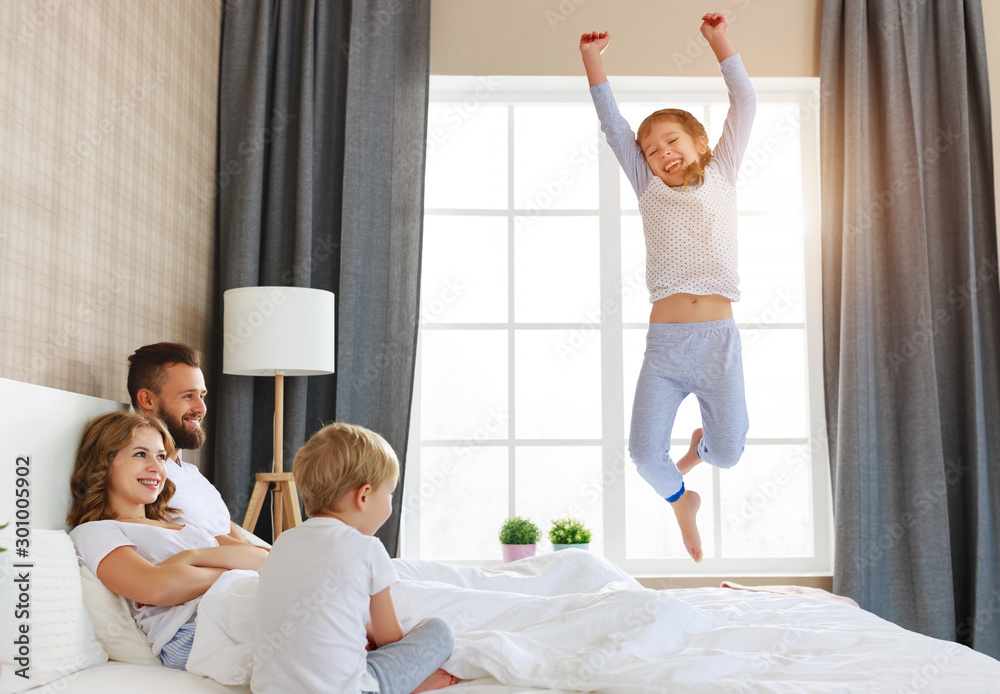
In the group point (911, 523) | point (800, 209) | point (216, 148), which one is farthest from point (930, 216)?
point (216, 148)

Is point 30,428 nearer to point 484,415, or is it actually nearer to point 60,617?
point 60,617

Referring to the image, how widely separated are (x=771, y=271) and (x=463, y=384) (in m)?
1.52

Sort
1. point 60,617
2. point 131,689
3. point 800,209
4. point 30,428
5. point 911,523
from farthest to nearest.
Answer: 1. point 800,209
2. point 911,523
3. point 30,428
4. point 60,617
5. point 131,689

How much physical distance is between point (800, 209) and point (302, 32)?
2.37 m

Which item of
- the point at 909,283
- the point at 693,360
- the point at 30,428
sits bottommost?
the point at 30,428

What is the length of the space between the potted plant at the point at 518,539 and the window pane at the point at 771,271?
139 centimetres

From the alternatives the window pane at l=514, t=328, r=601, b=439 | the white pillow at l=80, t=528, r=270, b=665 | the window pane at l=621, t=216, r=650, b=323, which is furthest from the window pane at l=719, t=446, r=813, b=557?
the white pillow at l=80, t=528, r=270, b=665

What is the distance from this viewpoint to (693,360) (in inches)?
98.1

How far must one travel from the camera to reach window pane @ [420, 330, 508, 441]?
3.67 metres

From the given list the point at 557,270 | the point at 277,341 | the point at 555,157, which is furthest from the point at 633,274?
the point at 277,341

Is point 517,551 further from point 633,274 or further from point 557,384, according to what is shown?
point 633,274

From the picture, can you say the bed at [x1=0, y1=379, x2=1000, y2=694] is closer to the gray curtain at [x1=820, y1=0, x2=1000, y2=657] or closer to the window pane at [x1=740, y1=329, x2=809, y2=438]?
the gray curtain at [x1=820, y1=0, x2=1000, y2=657]

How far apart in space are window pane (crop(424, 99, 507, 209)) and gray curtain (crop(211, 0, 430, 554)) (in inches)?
12.0

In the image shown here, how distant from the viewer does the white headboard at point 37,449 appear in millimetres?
1688
